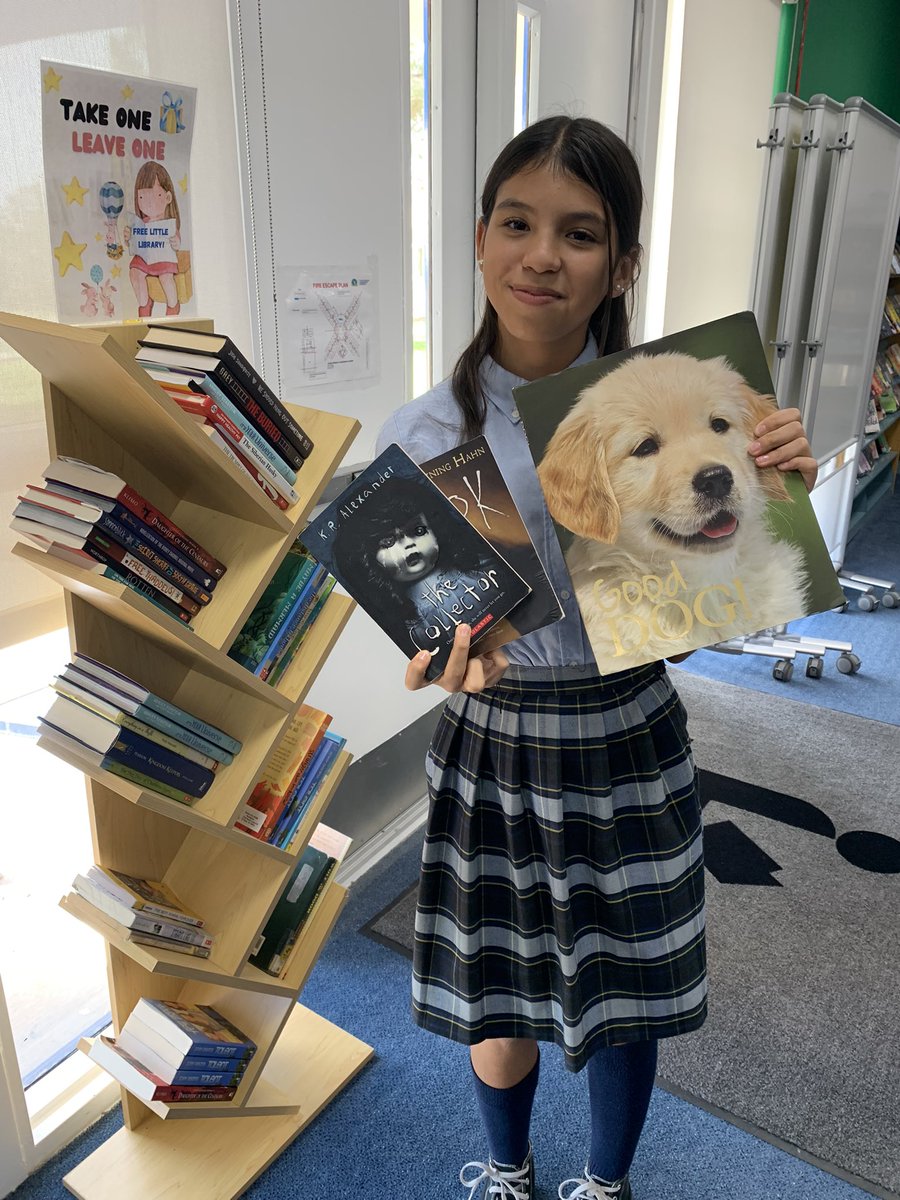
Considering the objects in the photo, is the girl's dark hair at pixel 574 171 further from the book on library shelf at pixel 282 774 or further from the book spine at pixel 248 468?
the book on library shelf at pixel 282 774

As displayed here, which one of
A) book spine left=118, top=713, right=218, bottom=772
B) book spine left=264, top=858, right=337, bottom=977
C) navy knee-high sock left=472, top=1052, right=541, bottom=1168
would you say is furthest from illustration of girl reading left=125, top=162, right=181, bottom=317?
navy knee-high sock left=472, top=1052, right=541, bottom=1168

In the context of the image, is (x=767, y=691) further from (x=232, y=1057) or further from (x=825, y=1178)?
(x=232, y=1057)

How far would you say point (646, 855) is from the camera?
108 cm

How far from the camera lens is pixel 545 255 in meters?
0.92

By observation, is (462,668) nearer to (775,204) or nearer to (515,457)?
(515,457)

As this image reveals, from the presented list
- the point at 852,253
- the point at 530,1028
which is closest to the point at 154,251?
the point at 530,1028

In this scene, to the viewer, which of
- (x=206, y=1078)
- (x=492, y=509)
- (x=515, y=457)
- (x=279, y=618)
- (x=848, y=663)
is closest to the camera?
(x=492, y=509)

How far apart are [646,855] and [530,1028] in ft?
0.96

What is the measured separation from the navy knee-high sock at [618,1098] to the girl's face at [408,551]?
0.72 metres

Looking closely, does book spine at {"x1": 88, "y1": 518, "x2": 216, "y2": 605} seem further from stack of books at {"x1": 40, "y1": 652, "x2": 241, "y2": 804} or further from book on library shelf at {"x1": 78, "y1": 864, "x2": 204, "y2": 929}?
book on library shelf at {"x1": 78, "y1": 864, "x2": 204, "y2": 929}

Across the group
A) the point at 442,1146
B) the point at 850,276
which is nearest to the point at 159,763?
the point at 442,1146

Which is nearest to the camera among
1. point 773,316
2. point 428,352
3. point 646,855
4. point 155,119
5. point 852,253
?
point 646,855

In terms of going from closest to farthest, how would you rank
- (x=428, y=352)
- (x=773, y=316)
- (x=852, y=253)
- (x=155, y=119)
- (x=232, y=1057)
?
(x=155, y=119), (x=232, y=1057), (x=428, y=352), (x=773, y=316), (x=852, y=253)

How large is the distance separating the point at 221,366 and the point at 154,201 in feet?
1.35
